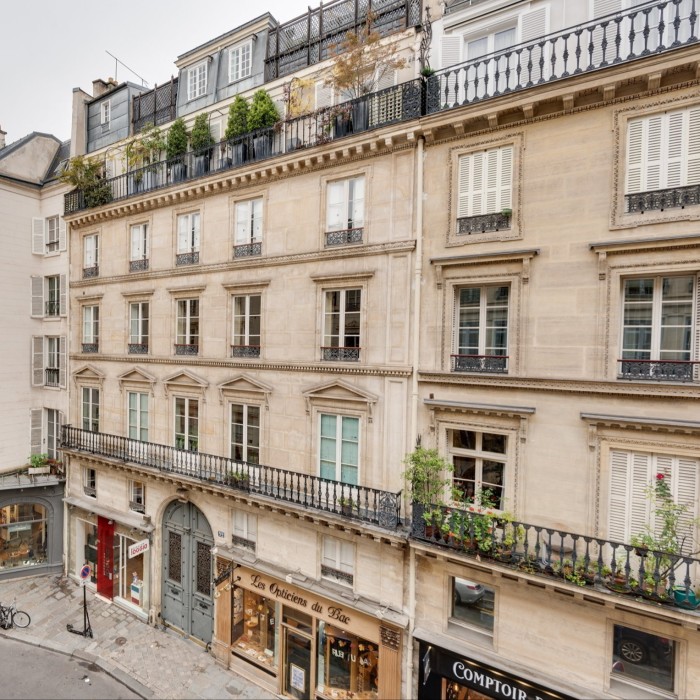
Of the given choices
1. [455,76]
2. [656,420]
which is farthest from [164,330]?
[656,420]

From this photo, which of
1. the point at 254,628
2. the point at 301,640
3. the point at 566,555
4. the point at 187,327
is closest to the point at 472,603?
the point at 566,555

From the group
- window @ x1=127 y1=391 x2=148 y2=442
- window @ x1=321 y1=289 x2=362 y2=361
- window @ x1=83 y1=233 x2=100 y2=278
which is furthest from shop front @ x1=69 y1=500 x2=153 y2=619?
window @ x1=321 y1=289 x2=362 y2=361

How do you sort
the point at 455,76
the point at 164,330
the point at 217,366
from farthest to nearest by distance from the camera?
the point at 164,330, the point at 217,366, the point at 455,76

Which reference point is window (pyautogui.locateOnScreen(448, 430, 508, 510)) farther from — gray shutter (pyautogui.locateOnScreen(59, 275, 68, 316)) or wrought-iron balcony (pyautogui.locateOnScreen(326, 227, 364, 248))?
gray shutter (pyautogui.locateOnScreen(59, 275, 68, 316))

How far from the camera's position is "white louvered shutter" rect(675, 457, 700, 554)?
8.15 metres

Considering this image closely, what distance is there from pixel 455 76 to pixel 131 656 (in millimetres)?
19543

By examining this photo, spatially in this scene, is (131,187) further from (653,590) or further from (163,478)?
(653,590)

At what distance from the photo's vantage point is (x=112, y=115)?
1864 cm

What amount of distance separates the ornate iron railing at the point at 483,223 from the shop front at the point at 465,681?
391 inches

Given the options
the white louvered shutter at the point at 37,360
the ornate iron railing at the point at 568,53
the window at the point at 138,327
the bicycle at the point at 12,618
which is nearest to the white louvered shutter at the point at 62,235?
the white louvered shutter at the point at 37,360

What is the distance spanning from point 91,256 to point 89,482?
31.4 feet

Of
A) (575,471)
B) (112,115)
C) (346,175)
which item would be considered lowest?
(575,471)

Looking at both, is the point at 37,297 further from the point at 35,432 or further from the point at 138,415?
the point at 138,415

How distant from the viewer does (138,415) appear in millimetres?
16531
